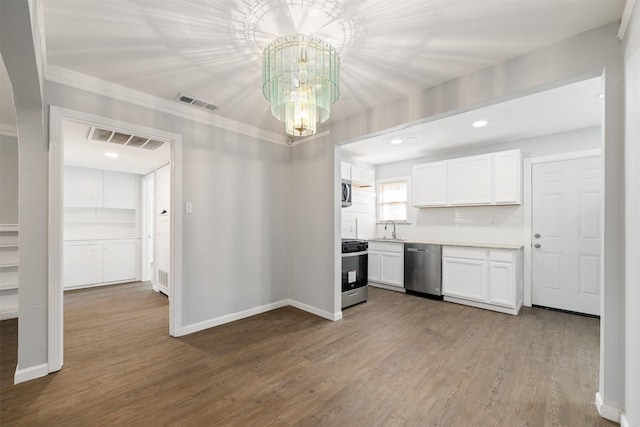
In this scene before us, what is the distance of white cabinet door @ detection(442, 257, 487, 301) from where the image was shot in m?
3.87

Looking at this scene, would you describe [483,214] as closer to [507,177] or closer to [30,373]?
[507,177]

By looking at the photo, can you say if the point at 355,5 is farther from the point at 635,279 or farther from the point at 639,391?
the point at 639,391

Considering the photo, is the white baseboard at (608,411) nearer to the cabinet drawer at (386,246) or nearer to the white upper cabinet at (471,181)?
the white upper cabinet at (471,181)

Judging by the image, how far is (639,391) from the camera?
133 cm

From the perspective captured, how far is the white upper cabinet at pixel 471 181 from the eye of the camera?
12.9ft

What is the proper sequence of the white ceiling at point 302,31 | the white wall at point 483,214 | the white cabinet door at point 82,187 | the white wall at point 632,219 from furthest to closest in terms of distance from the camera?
the white cabinet door at point 82,187 < the white wall at point 483,214 < the white ceiling at point 302,31 < the white wall at point 632,219

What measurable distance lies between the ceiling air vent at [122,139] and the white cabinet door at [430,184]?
4065 millimetres

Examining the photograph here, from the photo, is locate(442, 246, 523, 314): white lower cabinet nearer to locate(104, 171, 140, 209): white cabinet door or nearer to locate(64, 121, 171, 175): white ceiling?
locate(64, 121, 171, 175): white ceiling

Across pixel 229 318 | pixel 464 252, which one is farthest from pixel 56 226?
pixel 464 252

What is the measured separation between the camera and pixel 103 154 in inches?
174

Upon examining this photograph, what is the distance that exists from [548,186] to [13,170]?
7.39 metres

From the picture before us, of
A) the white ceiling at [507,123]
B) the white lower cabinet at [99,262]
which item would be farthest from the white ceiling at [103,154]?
the white ceiling at [507,123]

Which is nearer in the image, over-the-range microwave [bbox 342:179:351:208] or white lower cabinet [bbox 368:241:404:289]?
over-the-range microwave [bbox 342:179:351:208]

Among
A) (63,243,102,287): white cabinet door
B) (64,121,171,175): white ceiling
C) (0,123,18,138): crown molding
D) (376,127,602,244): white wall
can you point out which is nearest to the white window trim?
(376,127,602,244): white wall
